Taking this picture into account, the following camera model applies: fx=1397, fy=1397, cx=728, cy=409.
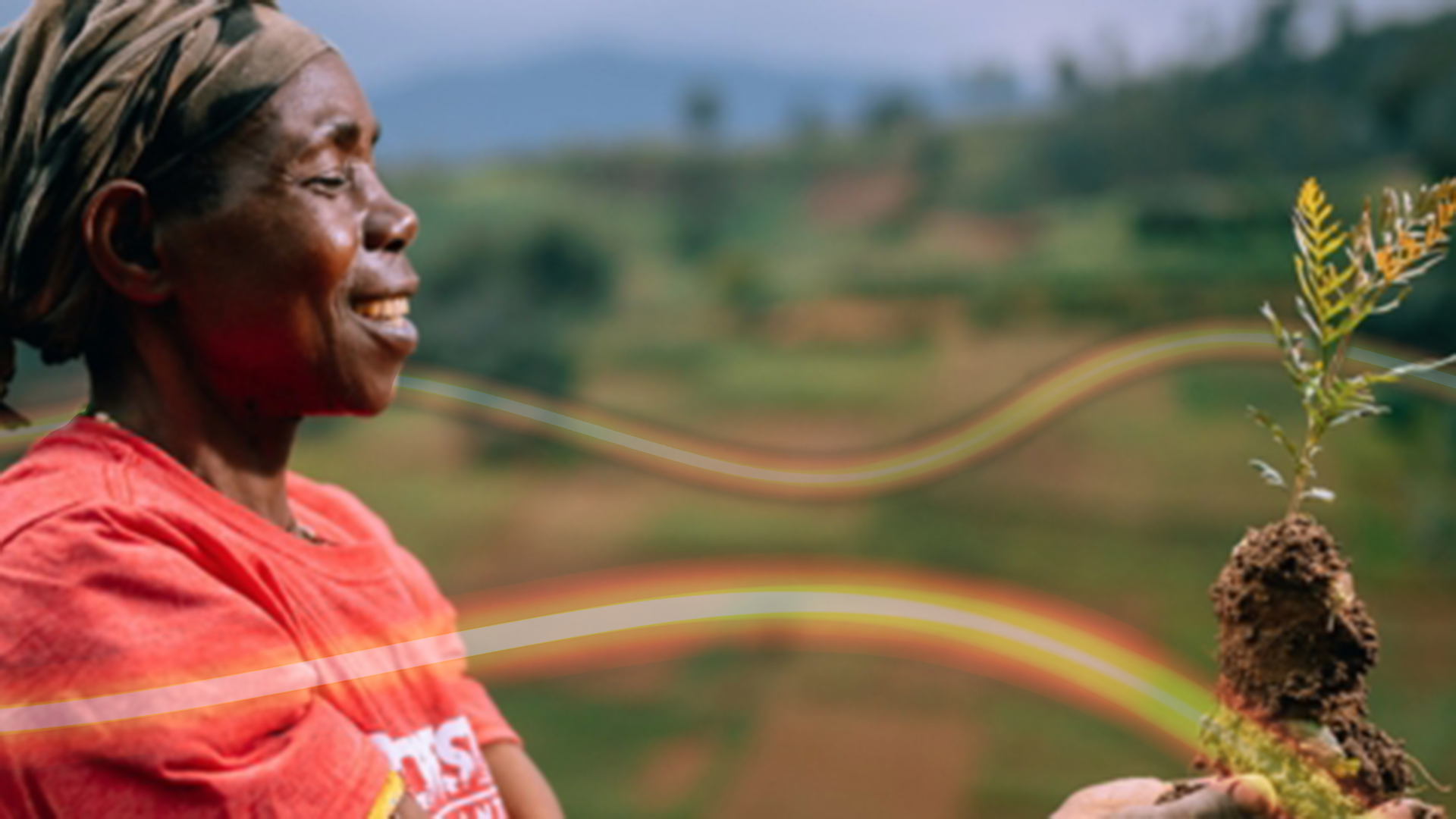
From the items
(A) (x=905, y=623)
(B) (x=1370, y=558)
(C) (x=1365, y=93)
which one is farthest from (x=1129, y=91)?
(A) (x=905, y=623)

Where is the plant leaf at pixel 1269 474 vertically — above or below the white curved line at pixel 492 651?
above

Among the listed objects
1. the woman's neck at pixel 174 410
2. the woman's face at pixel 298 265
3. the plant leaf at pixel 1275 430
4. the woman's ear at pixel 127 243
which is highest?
the plant leaf at pixel 1275 430

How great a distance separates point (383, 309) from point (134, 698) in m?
0.50

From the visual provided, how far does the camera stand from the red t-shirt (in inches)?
47.9

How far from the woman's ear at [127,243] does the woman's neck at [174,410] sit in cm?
6

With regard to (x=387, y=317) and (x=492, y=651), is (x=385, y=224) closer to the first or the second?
(x=387, y=317)

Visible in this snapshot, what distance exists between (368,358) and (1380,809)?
109 centimetres

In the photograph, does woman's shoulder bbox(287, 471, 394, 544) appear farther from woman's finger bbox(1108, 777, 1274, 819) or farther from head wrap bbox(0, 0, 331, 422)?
woman's finger bbox(1108, 777, 1274, 819)

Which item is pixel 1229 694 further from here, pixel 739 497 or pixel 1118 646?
pixel 739 497

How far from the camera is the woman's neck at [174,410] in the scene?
1478mm

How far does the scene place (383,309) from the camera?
153 centimetres

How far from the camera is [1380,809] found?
1.26 metres
